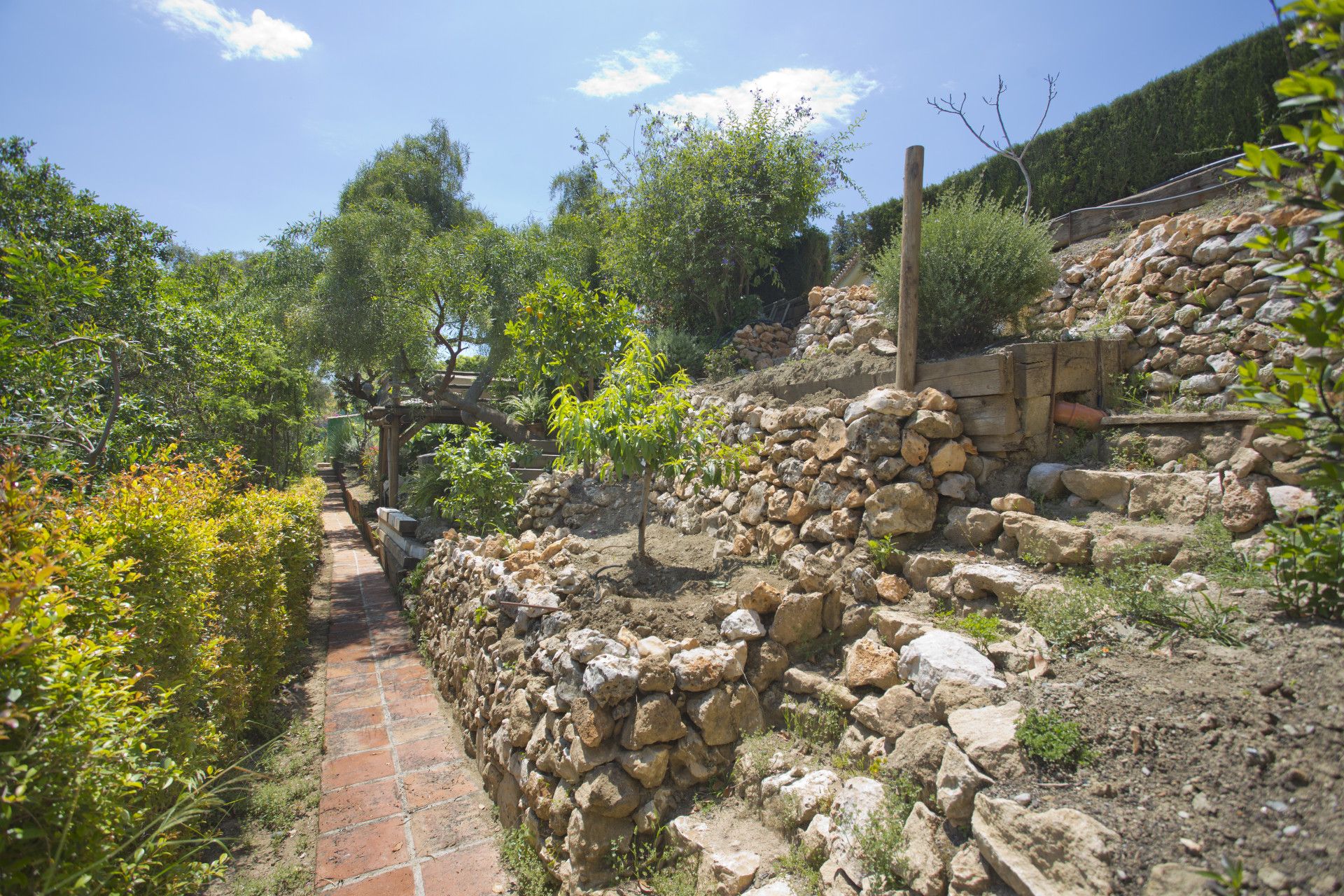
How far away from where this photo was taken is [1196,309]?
409cm

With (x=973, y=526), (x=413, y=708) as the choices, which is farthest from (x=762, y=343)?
(x=413, y=708)

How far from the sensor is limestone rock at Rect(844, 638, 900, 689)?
3.03m

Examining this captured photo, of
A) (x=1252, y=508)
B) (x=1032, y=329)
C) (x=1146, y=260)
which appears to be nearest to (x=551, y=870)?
(x=1252, y=508)

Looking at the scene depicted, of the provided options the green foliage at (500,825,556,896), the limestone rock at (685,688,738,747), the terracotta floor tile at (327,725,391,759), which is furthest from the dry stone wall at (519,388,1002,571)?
the terracotta floor tile at (327,725,391,759)

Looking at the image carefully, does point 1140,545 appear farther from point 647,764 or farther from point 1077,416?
point 647,764

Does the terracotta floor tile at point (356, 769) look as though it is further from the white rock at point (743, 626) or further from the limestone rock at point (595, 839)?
the white rock at point (743, 626)

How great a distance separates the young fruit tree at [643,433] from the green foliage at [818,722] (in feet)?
5.29

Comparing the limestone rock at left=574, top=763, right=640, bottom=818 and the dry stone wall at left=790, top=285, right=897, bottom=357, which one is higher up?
Result: the dry stone wall at left=790, top=285, right=897, bottom=357

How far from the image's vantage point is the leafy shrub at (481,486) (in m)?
6.93

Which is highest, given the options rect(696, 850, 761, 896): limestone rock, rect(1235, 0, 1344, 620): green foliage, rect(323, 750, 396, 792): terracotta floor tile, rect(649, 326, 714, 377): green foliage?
rect(649, 326, 714, 377): green foliage

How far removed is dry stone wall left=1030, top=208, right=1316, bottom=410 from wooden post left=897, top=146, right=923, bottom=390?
1.24 metres

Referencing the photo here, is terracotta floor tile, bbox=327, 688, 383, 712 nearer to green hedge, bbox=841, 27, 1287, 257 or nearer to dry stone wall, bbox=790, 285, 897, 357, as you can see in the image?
dry stone wall, bbox=790, 285, 897, 357

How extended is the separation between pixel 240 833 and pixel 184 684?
1.18 meters

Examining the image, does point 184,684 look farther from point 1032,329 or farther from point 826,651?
point 1032,329
